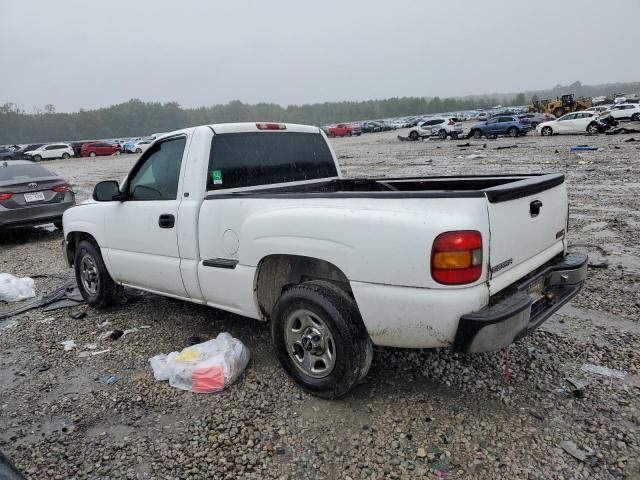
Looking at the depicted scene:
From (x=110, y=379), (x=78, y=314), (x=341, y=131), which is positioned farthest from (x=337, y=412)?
(x=341, y=131)

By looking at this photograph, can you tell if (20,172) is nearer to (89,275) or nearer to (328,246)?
(89,275)

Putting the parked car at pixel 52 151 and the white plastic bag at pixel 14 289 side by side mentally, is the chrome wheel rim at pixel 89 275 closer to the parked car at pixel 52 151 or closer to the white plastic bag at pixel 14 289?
the white plastic bag at pixel 14 289

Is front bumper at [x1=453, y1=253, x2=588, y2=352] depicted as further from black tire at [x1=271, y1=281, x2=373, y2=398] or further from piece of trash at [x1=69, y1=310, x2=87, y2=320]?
piece of trash at [x1=69, y1=310, x2=87, y2=320]

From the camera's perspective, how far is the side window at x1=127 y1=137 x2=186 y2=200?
4242 mm

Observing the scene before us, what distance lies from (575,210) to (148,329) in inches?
313

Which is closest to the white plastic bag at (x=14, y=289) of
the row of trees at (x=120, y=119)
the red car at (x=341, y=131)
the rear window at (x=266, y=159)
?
the rear window at (x=266, y=159)

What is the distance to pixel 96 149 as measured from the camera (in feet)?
162

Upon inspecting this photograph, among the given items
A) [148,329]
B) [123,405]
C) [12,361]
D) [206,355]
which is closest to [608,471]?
[206,355]

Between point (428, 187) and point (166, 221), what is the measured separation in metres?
2.32

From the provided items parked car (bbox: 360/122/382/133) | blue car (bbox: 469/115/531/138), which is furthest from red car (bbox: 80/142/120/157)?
blue car (bbox: 469/115/531/138)

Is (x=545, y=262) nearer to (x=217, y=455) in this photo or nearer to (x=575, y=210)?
(x=217, y=455)

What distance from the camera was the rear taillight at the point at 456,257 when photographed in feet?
8.63

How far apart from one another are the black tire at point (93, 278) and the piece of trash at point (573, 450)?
14.3ft

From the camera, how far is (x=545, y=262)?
343 centimetres
